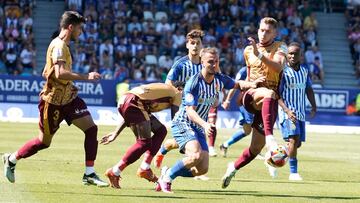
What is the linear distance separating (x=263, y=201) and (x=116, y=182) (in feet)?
6.98

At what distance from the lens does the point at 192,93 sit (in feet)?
41.8

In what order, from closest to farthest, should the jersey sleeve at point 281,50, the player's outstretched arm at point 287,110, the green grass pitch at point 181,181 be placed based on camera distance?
the green grass pitch at point 181,181 → the jersey sleeve at point 281,50 → the player's outstretched arm at point 287,110

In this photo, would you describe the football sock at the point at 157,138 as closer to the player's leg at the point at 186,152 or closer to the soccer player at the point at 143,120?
the soccer player at the point at 143,120

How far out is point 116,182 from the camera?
13.3 m

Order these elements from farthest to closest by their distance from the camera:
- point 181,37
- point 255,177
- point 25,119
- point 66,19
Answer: point 181,37
point 25,119
point 255,177
point 66,19

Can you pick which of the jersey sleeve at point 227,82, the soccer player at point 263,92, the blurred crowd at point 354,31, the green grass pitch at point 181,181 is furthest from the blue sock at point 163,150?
the blurred crowd at point 354,31

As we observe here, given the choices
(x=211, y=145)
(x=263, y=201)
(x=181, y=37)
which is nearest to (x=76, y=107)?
(x=263, y=201)

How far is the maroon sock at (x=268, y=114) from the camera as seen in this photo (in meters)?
13.6

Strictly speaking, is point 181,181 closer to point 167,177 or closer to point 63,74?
point 167,177

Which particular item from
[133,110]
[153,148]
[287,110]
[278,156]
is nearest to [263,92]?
[278,156]

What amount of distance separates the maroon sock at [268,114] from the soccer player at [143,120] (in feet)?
3.94

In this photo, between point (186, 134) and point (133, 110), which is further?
point (133, 110)

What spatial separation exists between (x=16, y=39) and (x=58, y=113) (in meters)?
24.5

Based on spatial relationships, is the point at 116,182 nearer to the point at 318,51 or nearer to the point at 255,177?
the point at 255,177
